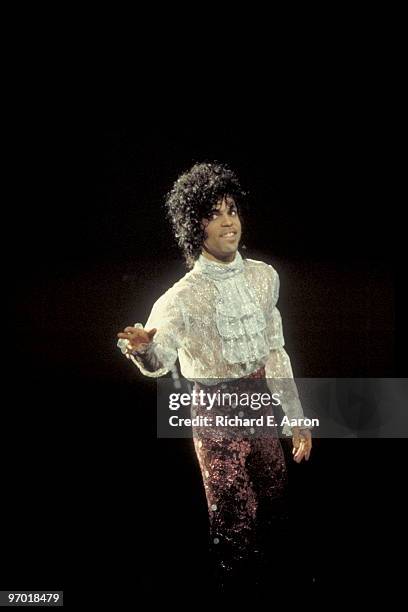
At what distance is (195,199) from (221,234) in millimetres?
137

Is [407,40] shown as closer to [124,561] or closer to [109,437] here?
[109,437]

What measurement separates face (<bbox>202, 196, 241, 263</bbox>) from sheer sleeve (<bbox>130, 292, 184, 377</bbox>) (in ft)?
0.62

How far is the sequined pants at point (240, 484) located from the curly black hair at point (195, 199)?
17.3 inches

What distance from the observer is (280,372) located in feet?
6.34

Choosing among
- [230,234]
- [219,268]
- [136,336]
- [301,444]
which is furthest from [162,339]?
[301,444]

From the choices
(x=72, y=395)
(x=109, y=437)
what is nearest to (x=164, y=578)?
(x=109, y=437)

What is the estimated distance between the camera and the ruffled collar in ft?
6.18

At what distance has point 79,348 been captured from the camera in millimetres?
2088

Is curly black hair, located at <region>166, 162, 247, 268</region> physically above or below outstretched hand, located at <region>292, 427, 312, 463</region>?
above

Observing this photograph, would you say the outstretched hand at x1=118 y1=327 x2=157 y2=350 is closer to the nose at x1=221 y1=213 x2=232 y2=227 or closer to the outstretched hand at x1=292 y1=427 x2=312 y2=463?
the nose at x1=221 y1=213 x2=232 y2=227

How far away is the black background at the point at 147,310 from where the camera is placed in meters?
2.07

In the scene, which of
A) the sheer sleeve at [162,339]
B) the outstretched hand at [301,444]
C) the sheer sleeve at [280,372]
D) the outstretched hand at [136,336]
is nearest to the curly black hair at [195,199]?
the sheer sleeve at [162,339]

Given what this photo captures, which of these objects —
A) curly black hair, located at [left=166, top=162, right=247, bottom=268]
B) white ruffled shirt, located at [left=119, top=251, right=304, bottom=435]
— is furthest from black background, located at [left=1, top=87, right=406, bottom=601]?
white ruffled shirt, located at [left=119, top=251, right=304, bottom=435]

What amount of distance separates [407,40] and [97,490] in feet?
5.98
